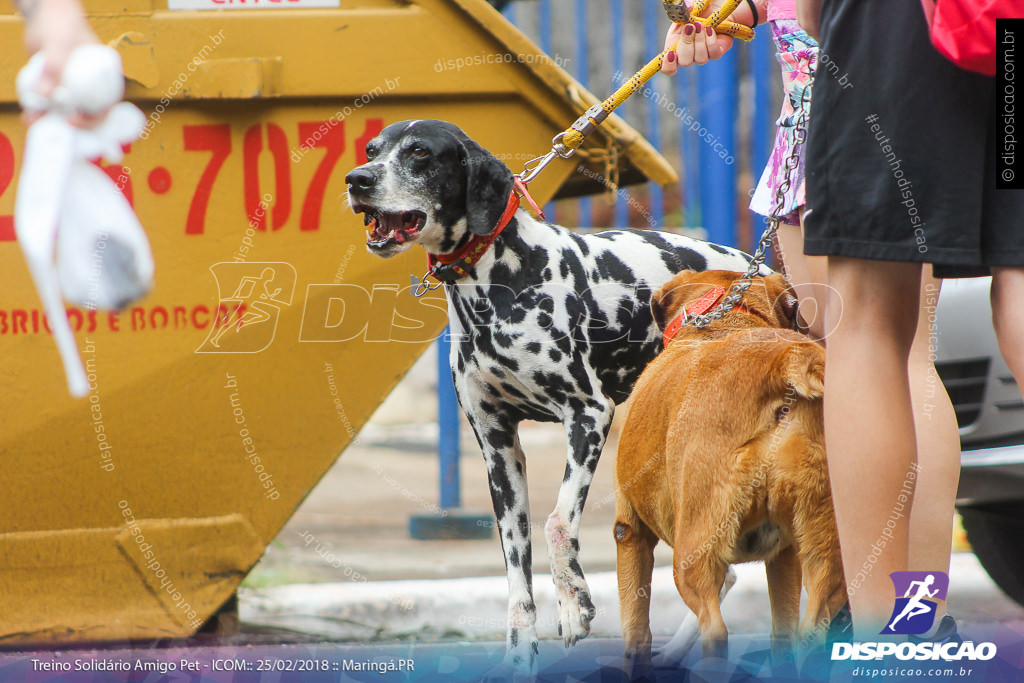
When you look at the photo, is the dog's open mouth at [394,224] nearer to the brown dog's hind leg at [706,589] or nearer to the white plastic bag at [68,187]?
the white plastic bag at [68,187]

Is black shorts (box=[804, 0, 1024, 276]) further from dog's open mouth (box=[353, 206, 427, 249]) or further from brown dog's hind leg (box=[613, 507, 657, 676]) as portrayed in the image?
dog's open mouth (box=[353, 206, 427, 249])

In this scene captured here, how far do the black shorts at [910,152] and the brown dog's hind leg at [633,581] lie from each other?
0.87m

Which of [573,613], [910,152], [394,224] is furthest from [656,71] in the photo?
[573,613]

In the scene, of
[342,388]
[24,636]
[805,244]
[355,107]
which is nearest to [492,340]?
[342,388]

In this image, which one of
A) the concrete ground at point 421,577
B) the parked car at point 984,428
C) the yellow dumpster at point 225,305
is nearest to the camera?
the yellow dumpster at point 225,305

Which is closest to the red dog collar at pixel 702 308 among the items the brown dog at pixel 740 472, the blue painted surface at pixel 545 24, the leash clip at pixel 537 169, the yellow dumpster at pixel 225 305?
the brown dog at pixel 740 472

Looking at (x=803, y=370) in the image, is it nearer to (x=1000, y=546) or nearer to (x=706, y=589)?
(x=706, y=589)

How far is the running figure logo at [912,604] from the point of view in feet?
5.69

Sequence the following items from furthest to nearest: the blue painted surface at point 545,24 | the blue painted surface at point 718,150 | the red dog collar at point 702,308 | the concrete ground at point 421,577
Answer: the blue painted surface at point 545,24, the blue painted surface at point 718,150, the concrete ground at point 421,577, the red dog collar at point 702,308

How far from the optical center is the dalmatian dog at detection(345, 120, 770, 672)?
2.39 metres

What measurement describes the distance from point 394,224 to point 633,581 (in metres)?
1.04

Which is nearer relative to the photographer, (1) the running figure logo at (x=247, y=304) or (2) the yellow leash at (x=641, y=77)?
(2) the yellow leash at (x=641, y=77)

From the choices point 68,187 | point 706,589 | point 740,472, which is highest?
point 68,187

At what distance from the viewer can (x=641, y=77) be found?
2.38 m
